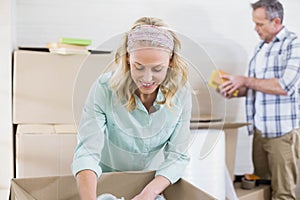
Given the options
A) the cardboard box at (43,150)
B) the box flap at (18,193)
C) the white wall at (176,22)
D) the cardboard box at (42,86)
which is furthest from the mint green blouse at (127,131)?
the white wall at (176,22)

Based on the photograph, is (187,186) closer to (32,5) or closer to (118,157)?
(118,157)

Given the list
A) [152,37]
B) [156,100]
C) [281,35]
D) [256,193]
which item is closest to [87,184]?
[156,100]

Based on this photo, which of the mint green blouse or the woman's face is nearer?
the woman's face

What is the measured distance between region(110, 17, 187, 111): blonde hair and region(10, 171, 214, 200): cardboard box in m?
0.26

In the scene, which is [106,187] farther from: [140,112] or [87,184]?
[140,112]

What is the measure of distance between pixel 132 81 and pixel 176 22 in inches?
69.8

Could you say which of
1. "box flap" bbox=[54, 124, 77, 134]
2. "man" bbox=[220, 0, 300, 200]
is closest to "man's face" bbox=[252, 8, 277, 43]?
"man" bbox=[220, 0, 300, 200]

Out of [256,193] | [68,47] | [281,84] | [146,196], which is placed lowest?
[256,193]

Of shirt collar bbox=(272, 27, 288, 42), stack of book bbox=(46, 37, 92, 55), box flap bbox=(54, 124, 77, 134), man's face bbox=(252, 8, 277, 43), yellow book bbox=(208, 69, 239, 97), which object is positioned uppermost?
man's face bbox=(252, 8, 277, 43)

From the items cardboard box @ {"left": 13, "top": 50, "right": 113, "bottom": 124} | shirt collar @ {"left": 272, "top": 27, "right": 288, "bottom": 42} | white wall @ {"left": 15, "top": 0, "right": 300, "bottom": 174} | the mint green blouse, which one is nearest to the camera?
the mint green blouse

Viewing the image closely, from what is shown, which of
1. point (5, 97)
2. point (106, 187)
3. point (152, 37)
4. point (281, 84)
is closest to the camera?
point (152, 37)

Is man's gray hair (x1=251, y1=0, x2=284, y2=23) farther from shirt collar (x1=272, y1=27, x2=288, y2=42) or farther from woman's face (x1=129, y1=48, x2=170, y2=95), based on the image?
woman's face (x1=129, y1=48, x2=170, y2=95)

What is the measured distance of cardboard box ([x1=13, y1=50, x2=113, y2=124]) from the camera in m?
2.07

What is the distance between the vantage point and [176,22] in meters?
2.73
